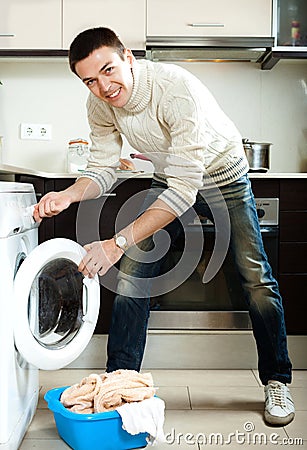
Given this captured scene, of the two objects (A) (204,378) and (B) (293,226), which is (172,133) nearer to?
(B) (293,226)

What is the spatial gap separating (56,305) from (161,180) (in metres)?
0.56

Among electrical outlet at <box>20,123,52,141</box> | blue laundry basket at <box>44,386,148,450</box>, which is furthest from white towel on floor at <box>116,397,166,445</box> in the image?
electrical outlet at <box>20,123,52,141</box>

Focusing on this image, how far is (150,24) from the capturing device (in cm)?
310

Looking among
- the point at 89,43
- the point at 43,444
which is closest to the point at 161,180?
the point at 89,43

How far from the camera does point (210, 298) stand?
9.61 feet

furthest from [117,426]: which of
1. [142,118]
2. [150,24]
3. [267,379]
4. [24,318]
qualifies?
[150,24]

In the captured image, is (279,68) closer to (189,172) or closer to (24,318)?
(189,172)

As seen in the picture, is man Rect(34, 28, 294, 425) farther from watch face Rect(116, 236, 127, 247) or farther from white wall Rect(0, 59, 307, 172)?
white wall Rect(0, 59, 307, 172)

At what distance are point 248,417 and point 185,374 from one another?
1.97ft

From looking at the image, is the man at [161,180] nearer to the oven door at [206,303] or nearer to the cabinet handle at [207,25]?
the oven door at [206,303]

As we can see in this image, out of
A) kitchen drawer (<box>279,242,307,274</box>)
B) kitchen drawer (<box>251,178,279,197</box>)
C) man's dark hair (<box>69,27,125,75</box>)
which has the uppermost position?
man's dark hair (<box>69,27,125,75</box>)

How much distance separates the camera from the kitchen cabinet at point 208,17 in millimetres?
3092

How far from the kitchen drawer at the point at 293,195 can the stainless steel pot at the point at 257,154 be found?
0.25 metres

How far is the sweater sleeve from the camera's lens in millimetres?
2258
